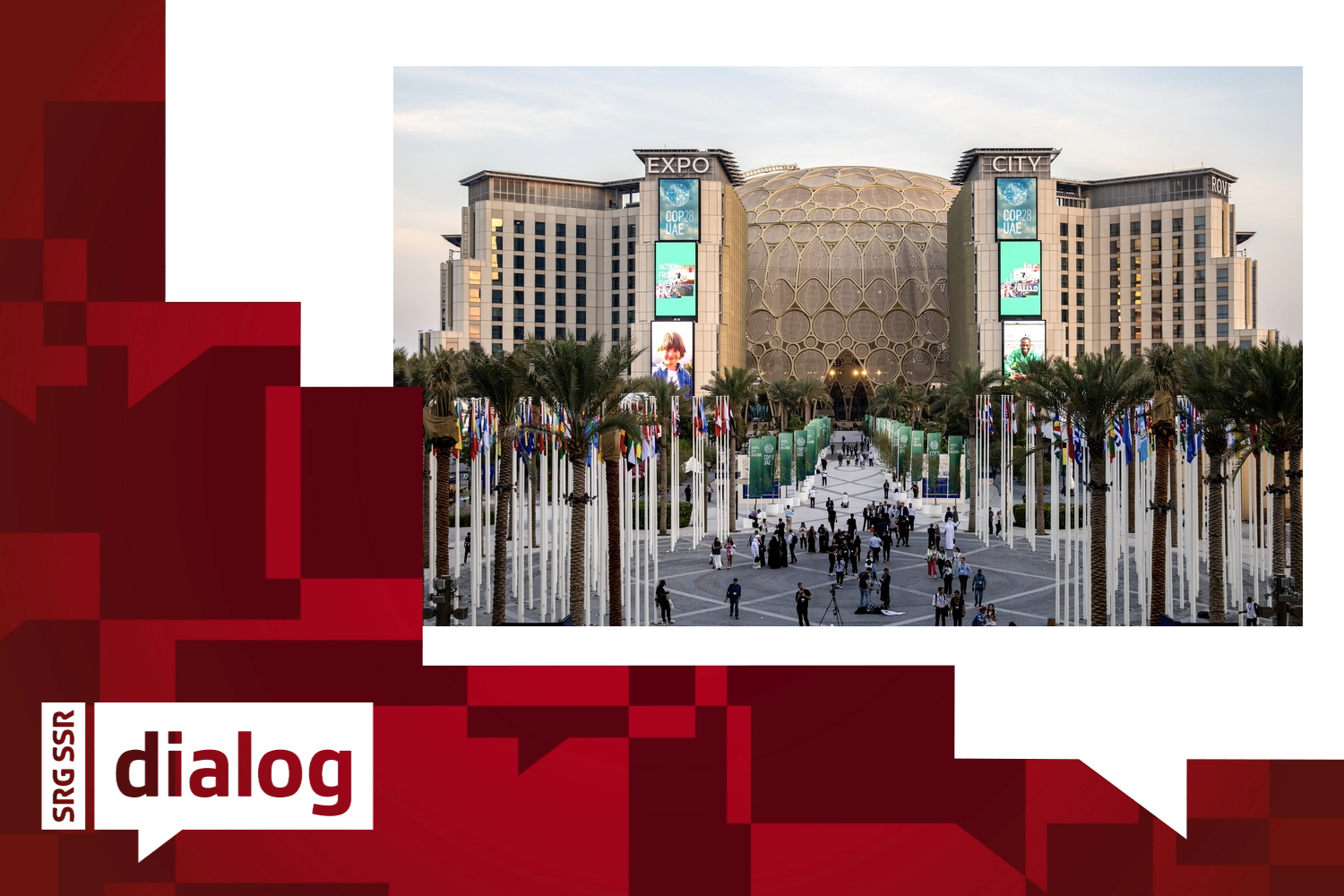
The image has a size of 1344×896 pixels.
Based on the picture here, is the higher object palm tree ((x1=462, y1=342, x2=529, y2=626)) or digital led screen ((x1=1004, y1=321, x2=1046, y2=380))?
digital led screen ((x1=1004, y1=321, x2=1046, y2=380))

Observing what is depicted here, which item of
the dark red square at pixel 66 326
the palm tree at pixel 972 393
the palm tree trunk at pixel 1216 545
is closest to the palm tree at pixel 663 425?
the palm tree at pixel 972 393

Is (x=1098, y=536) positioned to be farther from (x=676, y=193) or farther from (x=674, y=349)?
(x=676, y=193)

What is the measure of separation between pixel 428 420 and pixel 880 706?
1442 cm

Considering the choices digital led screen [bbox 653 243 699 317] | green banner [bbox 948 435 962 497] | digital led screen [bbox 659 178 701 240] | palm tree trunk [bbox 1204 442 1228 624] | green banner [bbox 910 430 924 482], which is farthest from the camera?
digital led screen [bbox 659 178 701 240]

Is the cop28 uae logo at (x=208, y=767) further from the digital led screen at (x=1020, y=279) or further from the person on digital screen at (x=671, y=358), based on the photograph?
the digital led screen at (x=1020, y=279)

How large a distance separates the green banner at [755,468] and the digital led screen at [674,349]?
48.1 m

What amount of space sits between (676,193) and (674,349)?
44.0 ft

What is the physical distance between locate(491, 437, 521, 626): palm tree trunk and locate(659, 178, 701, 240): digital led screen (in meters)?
69.2

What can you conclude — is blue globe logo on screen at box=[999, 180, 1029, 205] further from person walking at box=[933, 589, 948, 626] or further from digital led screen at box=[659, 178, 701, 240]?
person walking at box=[933, 589, 948, 626]

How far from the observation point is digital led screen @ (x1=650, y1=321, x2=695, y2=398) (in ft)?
292

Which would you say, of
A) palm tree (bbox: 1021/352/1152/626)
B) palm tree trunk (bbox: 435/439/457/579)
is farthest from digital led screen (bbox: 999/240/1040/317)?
palm tree trunk (bbox: 435/439/457/579)

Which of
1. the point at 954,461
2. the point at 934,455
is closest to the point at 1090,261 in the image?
the point at 934,455

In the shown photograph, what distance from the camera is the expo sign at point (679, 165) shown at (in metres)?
91.7
